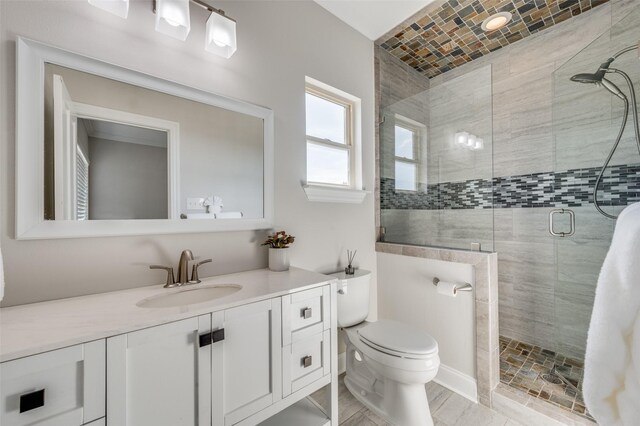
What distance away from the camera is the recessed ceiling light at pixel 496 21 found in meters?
1.94

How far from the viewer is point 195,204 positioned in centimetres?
135

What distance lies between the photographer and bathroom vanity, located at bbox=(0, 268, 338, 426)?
683 millimetres

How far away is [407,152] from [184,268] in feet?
6.18

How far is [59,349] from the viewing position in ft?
2.24

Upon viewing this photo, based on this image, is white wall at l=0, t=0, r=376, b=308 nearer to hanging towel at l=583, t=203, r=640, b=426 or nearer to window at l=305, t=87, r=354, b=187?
window at l=305, t=87, r=354, b=187

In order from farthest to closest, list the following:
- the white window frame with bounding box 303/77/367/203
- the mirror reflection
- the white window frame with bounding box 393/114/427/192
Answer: the white window frame with bounding box 393/114/427/192, the white window frame with bounding box 303/77/367/203, the mirror reflection

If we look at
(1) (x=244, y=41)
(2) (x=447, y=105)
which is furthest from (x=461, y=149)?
(1) (x=244, y=41)

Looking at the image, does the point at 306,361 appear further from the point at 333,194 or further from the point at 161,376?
the point at 333,194

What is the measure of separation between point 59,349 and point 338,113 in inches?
82.2

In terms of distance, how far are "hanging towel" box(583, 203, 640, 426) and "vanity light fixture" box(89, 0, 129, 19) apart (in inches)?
81.8

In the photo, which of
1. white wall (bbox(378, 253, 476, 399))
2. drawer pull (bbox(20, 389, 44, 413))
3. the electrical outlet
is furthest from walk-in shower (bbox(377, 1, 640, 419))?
drawer pull (bbox(20, 389, 44, 413))

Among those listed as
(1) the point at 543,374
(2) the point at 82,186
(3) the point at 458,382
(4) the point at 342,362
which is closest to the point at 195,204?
(2) the point at 82,186

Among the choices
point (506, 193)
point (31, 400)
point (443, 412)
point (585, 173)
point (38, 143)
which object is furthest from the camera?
point (506, 193)

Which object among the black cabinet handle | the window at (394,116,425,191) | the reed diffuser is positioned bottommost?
the black cabinet handle
